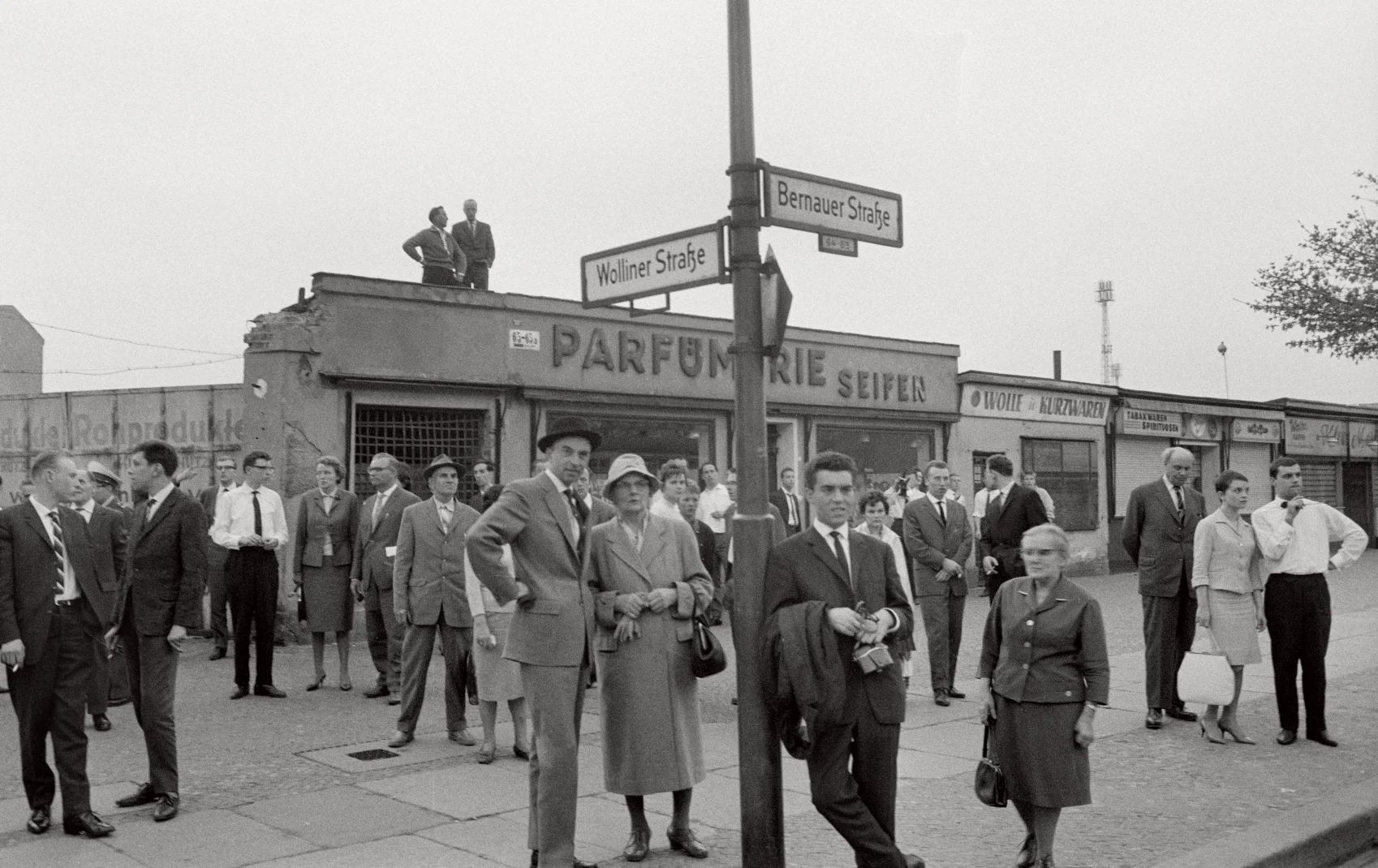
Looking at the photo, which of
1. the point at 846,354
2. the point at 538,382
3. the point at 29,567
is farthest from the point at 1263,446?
the point at 29,567

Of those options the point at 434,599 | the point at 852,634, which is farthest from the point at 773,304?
the point at 434,599

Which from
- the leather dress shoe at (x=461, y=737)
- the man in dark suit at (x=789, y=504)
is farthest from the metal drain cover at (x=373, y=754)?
the man in dark suit at (x=789, y=504)

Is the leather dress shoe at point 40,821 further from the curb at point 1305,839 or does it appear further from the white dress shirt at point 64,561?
the curb at point 1305,839

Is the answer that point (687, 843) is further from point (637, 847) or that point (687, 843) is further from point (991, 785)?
point (991, 785)

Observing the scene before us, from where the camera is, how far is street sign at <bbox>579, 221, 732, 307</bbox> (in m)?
5.34

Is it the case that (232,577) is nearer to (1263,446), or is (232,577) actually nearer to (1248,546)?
(1248,546)

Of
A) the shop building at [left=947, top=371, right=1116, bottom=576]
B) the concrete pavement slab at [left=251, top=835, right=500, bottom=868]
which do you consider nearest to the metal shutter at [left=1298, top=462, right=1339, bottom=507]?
the shop building at [left=947, top=371, right=1116, bottom=576]

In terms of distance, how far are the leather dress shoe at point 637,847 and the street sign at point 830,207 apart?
110 inches

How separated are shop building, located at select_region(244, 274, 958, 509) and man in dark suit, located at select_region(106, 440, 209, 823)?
601 cm

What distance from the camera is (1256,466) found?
29.8 m

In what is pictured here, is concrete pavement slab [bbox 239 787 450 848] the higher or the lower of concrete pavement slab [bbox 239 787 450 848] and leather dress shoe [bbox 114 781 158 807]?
the lower

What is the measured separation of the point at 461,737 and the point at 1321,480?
3041 centimetres

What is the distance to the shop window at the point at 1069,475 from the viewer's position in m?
23.4

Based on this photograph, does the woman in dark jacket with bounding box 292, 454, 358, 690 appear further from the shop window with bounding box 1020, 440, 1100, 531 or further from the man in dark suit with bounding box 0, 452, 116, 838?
the shop window with bounding box 1020, 440, 1100, 531
